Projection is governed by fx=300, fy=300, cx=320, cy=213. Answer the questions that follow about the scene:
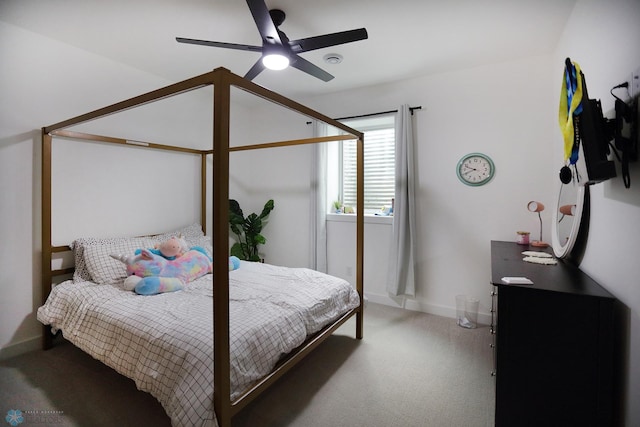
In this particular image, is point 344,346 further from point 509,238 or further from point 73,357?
point 73,357

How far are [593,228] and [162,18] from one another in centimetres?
303

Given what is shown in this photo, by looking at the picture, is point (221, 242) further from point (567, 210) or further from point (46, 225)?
point (567, 210)

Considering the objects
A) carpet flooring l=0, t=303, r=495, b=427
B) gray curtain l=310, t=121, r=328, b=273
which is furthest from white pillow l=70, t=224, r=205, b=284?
gray curtain l=310, t=121, r=328, b=273

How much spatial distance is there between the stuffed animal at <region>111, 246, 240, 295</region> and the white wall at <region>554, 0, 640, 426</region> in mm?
2570

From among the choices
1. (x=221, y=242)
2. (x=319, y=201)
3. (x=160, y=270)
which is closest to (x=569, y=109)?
(x=221, y=242)

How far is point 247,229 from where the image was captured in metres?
4.02

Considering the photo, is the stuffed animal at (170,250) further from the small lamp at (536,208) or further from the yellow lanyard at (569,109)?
the small lamp at (536,208)

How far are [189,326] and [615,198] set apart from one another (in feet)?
7.07

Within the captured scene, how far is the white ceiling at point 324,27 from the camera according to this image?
6.57 feet

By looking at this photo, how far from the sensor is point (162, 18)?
7.02 ft

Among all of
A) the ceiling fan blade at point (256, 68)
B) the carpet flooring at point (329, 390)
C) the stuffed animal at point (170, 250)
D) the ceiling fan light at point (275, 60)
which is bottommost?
the carpet flooring at point (329, 390)

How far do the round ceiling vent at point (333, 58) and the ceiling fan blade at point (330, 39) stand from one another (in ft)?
2.83

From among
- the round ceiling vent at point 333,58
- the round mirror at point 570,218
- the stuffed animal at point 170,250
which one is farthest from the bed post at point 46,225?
the round mirror at point 570,218

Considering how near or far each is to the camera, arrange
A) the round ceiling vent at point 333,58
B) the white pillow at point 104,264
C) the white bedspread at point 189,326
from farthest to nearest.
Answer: the round ceiling vent at point 333,58 < the white pillow at point 104,264 < the white bedspread at point 189,326
